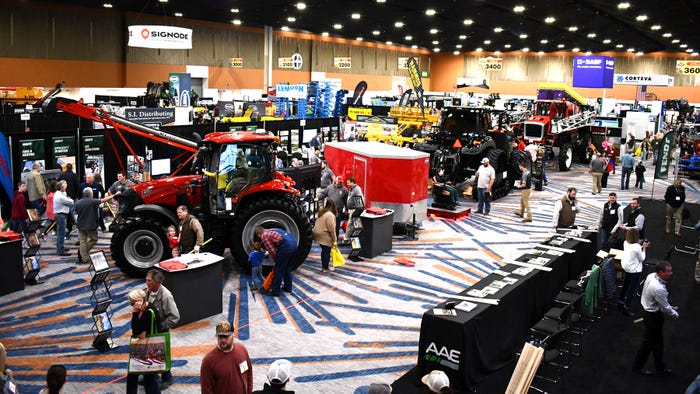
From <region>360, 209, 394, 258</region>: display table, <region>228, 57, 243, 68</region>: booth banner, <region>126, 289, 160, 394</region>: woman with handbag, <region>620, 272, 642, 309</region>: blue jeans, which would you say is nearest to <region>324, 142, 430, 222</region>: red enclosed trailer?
<region>360, 209, 394, 258</region>: display table

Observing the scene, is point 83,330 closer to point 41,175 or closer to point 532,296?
point 532,296

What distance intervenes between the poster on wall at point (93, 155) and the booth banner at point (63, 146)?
14.8 inches

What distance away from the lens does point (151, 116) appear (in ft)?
61.2

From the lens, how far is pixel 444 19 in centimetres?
2952

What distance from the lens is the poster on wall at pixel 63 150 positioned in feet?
52.0

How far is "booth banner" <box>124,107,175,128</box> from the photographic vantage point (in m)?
17.7

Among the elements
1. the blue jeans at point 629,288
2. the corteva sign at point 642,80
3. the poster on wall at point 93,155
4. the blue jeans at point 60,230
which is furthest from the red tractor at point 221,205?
the corteva sign at point 642,80

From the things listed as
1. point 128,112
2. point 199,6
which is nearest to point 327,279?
point 128,112

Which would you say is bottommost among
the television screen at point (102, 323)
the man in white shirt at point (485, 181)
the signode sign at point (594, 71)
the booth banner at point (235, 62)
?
the television screen at point (102, 323)

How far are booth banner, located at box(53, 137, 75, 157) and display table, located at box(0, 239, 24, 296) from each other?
7.05 m

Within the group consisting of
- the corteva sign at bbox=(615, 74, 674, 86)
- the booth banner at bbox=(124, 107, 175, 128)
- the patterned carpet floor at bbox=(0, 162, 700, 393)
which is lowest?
the patterned carpet floor at bbox=(0, 162, 700, 393)

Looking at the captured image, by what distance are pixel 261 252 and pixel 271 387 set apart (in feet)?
16.0

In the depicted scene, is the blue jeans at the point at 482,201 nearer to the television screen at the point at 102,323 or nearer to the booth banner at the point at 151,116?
the booth banner at the point at 151,116

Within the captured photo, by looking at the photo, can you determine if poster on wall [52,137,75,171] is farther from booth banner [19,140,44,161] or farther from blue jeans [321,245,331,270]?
blue jeans [321,245,331,270]
